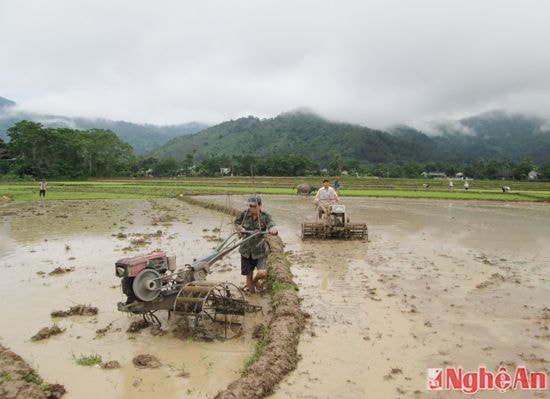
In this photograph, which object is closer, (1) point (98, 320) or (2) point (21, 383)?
(2) point (21, 383)

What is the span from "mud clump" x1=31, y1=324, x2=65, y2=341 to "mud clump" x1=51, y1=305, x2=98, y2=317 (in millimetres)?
665

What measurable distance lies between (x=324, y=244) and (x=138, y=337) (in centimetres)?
842

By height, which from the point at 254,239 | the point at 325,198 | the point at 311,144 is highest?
the point at 311,144

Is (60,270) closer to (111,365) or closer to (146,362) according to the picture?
(111,365)

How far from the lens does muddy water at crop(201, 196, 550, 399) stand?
5055 millimetres

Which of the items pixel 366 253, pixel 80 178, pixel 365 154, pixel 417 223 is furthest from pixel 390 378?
pixel 365 154

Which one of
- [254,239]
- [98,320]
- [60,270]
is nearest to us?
[98,320]

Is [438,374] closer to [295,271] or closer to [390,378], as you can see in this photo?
[390,378]

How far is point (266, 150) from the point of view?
134 metres

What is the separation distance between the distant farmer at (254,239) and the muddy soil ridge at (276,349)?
21.4 inches

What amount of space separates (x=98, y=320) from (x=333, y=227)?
8912 mm

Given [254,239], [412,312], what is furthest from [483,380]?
[254,239]

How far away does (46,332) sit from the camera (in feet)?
20.3

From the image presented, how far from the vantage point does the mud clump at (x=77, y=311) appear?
23.0ft
